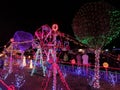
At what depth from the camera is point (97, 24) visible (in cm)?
1441

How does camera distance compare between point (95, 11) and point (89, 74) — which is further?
point (89, 74)

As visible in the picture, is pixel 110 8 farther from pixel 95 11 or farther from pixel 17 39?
pixel 17 39

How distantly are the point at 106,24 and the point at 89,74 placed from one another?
789 cm

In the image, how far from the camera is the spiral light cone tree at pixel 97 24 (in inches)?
555

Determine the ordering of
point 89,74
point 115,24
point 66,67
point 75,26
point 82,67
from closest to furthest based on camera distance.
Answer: point 115,24 < point 75,26 < point 89,74 < point 82,67 < point 66,67

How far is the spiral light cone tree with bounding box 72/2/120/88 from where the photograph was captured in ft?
46.2

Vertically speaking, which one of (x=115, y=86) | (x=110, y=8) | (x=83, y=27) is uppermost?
(x=110, y=8)

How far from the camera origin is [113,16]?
14.0 m

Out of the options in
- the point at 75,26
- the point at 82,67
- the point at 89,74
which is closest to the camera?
the point at 75,26

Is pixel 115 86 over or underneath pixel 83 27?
underneath

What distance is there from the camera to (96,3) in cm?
1444

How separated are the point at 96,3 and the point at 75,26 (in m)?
1.82

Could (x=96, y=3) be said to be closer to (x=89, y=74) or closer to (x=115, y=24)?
(x=115, y=24)

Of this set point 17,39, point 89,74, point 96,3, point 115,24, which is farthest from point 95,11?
point 17,39
